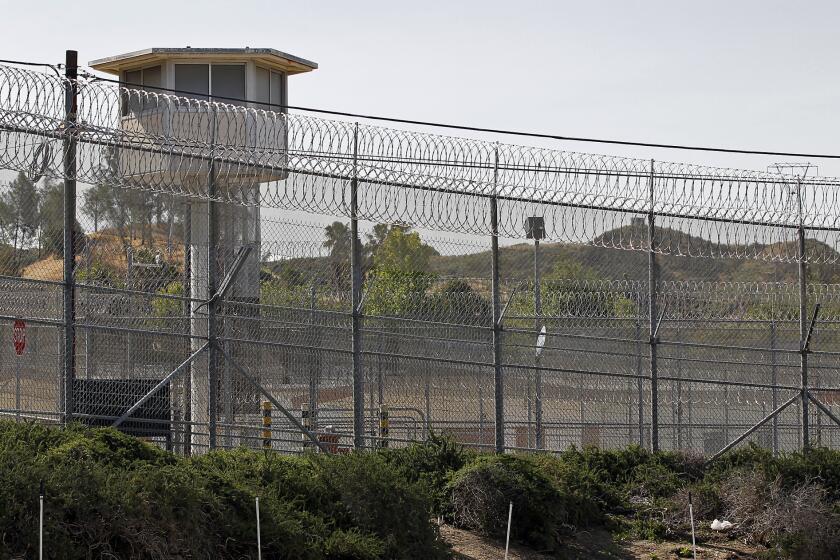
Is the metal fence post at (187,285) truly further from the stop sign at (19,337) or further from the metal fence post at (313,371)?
the stop sign at (19,337)

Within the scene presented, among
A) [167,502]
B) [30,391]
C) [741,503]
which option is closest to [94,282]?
[30,391]

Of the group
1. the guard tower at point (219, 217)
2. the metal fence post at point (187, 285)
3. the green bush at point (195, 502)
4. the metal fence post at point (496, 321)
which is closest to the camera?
the green bush at point (195, 502)

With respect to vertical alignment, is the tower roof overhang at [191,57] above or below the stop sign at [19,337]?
above

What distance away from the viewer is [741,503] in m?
12.7

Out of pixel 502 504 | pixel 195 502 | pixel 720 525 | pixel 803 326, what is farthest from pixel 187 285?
pixel 803 326

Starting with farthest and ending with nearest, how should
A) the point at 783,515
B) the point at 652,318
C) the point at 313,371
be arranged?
1. the point at 652,318
2. the point at 313,371
3. the point at 783,515

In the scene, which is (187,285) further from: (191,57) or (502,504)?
(191,57)

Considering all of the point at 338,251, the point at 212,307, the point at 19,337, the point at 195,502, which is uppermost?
the point at 338,251

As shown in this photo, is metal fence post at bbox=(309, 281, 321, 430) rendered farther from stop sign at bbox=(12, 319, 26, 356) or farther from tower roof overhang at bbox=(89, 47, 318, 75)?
tower roof overhang at bbox=(89, 47, 318, 75)

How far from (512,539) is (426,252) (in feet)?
24.3

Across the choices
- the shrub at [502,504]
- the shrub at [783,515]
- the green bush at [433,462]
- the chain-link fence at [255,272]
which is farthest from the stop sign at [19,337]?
the shrub at [783,515]

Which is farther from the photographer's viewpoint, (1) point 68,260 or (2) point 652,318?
(2) point 652,318

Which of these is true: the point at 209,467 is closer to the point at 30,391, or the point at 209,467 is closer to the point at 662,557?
the point at 662,557

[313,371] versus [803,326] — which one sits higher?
[803,326]
